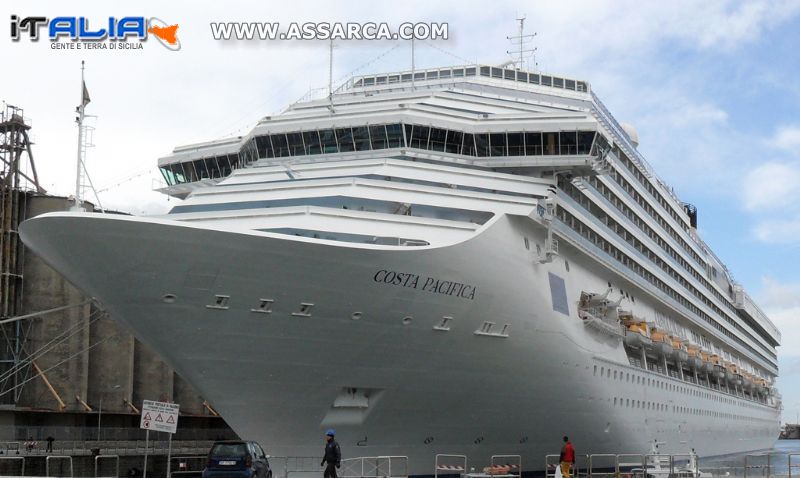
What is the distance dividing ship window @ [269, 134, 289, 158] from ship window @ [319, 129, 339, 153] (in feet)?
4.01

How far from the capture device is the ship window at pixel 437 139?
26.4m

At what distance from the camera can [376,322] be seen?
65.3 ft

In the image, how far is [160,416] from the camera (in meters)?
18.4

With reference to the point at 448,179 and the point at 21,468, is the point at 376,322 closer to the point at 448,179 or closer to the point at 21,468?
the point at 448,179

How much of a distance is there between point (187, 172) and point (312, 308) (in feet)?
Result: 43.8

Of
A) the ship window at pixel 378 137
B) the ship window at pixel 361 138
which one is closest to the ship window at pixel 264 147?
the ship window at pixel 361 138

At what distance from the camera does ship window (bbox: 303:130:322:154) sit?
88.1 ft

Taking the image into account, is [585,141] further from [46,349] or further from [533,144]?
[46,349]

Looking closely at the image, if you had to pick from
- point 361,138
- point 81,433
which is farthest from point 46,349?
point 361,138

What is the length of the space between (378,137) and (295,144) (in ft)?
8.78

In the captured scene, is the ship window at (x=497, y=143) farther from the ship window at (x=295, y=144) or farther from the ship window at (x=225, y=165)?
the ship window at (x=225, y=165)

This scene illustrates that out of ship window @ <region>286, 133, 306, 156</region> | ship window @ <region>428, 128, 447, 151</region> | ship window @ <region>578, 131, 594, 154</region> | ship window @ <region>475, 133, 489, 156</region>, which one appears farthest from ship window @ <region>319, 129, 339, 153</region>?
ship window @ <region>578, 131, 594, 154</region>

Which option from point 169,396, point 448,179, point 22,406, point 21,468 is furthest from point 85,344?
point 448,179

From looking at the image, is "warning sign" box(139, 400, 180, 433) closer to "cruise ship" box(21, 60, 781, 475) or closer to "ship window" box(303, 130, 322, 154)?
"cruise ship" box(21, 60, 781, 475)
